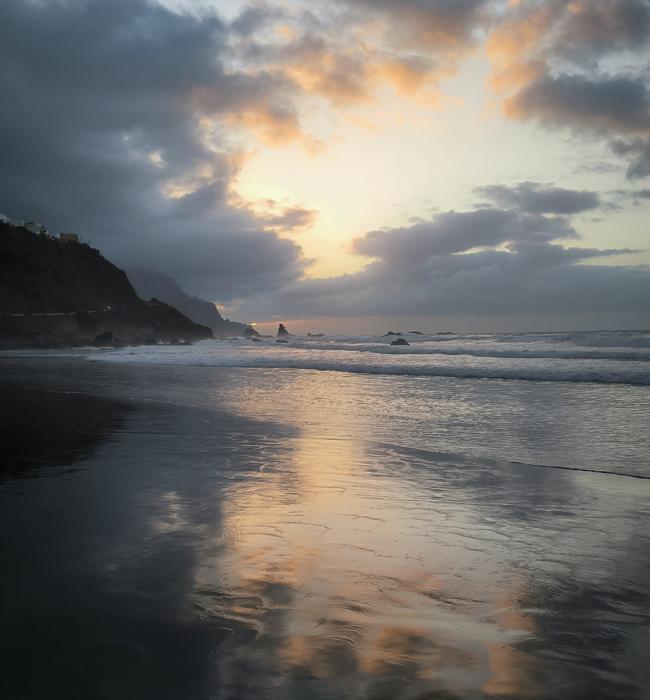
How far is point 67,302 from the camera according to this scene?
283 ft

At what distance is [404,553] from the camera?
339cm

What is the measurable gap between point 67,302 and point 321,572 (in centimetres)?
9461

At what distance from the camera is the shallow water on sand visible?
2.05 metres

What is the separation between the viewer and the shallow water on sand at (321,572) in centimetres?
205

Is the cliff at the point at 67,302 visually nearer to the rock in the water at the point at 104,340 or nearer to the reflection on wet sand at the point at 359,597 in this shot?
the rock in the water at the point at 104,340

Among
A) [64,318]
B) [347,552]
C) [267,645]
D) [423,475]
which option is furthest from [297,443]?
[64,318]

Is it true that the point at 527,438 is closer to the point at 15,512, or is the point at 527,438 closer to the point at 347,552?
the point at 347,552

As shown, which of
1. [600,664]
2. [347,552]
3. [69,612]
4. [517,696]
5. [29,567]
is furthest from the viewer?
[347,552]

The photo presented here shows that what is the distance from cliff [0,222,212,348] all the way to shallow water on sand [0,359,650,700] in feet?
233

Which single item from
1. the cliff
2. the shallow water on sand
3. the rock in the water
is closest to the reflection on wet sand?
the shallow water on sand

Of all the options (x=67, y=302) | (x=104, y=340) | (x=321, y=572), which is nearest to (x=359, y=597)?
(x=321, y=572)

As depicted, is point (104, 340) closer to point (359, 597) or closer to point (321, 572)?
point (321, 572)

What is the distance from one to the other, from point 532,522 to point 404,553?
54.0 inches

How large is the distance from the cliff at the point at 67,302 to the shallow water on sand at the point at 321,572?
233 feet
